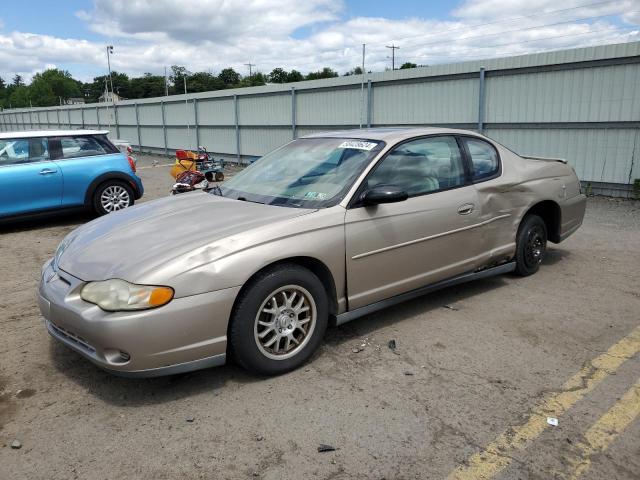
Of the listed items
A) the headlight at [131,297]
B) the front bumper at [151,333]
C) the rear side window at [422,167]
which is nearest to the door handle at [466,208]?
the rear side window at [422,167]

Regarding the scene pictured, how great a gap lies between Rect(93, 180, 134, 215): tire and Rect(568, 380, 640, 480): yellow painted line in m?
7.84

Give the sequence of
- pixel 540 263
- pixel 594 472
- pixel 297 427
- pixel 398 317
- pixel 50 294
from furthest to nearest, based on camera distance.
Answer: pixel 540 263
pixel 398 317
pixel 50 294
pixel 297 427
pixel 594 472

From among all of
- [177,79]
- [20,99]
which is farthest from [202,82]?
[20,99]

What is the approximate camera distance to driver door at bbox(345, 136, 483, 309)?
3.75 m

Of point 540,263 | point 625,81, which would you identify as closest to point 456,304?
point 540,263

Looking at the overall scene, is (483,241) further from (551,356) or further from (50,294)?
(50,294)

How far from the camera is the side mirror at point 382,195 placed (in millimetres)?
3682

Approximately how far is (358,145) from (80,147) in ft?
20.8

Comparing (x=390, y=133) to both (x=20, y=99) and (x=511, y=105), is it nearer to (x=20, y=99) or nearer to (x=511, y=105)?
(x=511, y=105)

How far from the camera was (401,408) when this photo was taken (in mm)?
3025

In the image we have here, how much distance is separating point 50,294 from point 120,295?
67 cm

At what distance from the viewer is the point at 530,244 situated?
17.1 feet

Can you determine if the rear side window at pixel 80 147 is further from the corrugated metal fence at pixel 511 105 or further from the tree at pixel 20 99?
the tree at pixel 20 99


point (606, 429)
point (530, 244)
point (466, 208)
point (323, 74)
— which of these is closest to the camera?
point (606, 429)
